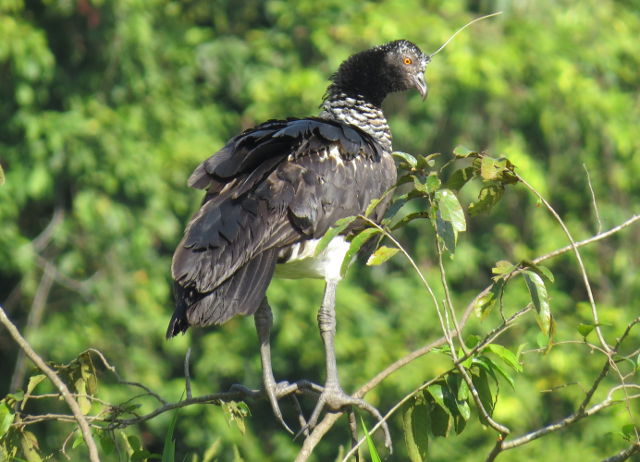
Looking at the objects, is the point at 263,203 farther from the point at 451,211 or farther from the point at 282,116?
the point at 282,116

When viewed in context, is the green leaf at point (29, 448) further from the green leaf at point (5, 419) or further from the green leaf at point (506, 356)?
the green leaf at point (506, 356)

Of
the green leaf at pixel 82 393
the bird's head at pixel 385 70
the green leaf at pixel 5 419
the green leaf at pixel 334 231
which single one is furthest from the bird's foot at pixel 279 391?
the bird's head at pixel 385 70

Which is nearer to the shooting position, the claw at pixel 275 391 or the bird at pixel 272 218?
the bird at pixel 272 218

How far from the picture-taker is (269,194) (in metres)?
3.07

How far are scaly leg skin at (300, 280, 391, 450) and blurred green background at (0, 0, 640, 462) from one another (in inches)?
131

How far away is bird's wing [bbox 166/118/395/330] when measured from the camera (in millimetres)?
2816

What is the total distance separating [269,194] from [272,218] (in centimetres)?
8

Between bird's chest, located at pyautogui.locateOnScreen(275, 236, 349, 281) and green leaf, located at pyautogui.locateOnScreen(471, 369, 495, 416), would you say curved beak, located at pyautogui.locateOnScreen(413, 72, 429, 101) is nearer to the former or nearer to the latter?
bird's chest, located at pyautogui.locateOnScreen(275, 236, 349, 281)

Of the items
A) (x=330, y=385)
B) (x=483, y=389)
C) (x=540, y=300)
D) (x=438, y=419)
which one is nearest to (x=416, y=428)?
(x=438, y=419)

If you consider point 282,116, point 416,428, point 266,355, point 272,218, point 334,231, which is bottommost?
point 282,116

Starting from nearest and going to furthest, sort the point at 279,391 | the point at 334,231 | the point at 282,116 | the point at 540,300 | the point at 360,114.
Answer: the point at 540,300 < the point at 334,231 < the point at 279,391 < the point at 360,114 < the point at 282,116

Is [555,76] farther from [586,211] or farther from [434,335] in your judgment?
[434,335]

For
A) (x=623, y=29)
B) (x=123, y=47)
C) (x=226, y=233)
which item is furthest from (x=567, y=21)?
(x=226, y=233)

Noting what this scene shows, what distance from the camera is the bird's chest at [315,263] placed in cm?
318
